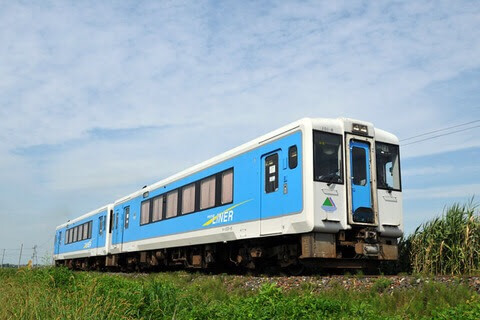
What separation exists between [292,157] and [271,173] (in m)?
0.78

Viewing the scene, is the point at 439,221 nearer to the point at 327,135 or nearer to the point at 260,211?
the point at 327,135

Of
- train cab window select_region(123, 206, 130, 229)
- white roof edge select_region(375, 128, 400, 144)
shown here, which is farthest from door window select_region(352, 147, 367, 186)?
train cab window select_region(123, 206, 130, 229)

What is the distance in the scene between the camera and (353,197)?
10.5 meters

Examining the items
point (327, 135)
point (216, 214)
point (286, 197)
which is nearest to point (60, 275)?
point (216, 214)

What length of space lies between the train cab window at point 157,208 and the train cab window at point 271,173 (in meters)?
6.93

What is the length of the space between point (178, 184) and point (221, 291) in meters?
7.25

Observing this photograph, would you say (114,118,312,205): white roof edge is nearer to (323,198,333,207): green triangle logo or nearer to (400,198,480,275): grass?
(323,198,333,207): green triangle logo

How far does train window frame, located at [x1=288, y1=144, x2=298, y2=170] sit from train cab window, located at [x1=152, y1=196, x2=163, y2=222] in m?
7.76

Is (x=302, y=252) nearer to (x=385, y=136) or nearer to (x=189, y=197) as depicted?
(x=385, y=136)

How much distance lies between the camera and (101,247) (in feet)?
78.6

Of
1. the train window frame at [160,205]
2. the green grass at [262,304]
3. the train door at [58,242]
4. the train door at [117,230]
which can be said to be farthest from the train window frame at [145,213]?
the train door at [58,242]

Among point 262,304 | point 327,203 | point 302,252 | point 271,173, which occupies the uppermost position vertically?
point 271,173

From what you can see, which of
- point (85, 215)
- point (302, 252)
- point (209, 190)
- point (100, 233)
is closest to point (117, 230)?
point (100, 233)

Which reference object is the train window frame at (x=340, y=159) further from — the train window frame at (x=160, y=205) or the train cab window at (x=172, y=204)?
the train window frame at (x=160, y=205)
